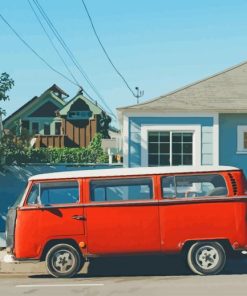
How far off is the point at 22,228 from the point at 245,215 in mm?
4321

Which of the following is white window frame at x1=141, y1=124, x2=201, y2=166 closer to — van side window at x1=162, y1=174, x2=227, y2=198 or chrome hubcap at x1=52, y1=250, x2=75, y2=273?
van side window at x1=162, y1=174, x2=227, y2=198

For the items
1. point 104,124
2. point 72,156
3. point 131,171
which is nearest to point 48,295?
point 131,171

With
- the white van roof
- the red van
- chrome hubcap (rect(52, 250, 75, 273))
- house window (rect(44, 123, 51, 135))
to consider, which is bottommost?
chrome hubcap (rect(52, 250, 75, 273))

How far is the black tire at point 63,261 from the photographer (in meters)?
12.2

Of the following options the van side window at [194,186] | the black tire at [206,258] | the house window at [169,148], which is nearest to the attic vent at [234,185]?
A: the van side window at [194,186]

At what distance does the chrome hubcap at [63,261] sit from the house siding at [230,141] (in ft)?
22.2

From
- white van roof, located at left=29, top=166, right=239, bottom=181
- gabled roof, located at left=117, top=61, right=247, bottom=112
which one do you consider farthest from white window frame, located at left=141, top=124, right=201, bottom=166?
white van roof, located at left=29, top=166, right=239, bottom=181

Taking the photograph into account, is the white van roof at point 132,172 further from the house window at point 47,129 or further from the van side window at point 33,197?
the house window at point 47,129

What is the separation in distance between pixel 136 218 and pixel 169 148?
5609 mm

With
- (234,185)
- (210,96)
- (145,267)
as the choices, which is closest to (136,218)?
(145,267)

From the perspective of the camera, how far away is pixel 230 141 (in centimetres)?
1756

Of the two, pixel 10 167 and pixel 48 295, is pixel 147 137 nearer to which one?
pixel 10 167

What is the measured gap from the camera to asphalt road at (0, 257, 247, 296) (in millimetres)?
10148

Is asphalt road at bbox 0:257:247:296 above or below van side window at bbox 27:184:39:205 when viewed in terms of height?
below
